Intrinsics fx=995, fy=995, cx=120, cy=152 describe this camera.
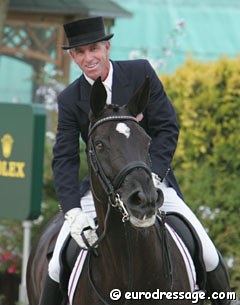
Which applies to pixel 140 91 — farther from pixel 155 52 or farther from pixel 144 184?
pixel 155 52

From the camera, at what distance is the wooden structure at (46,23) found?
54.9ft

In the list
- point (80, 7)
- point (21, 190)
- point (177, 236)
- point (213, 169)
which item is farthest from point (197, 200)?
point (80, 7)

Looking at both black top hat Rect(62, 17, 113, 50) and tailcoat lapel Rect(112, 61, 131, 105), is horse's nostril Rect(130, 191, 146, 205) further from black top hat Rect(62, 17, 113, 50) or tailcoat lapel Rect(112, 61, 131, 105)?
black top hat Rect(62, 17, 113, 50)

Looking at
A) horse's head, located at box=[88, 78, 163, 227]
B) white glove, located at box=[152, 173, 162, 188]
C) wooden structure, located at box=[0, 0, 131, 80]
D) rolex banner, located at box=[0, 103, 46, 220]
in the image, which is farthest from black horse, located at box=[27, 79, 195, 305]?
wooden structure, located at box=[0, 0, 131, 80]

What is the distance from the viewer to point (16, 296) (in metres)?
10.2

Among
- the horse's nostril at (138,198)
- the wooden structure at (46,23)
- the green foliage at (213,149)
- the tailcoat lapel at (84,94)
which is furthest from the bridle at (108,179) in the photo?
the wooden structure at (46,23)

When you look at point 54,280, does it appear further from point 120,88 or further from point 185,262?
point 120,88

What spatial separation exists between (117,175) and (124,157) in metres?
0.10

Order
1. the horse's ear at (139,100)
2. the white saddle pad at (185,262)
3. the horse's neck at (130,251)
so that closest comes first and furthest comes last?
the horse's neck at (130,251) < the horse's ear at (139,100) < the white saddle pad at (185,262)

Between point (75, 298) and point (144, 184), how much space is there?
3.63 feet

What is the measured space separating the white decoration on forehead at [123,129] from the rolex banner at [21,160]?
3760 millimetres

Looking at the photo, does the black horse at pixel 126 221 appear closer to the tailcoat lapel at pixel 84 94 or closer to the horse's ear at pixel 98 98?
the horse's ear at pixel 98 98

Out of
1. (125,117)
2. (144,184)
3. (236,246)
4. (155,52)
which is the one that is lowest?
(236,246)

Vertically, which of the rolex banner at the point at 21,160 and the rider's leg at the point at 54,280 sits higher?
the rolex banner at the point at 21,160
